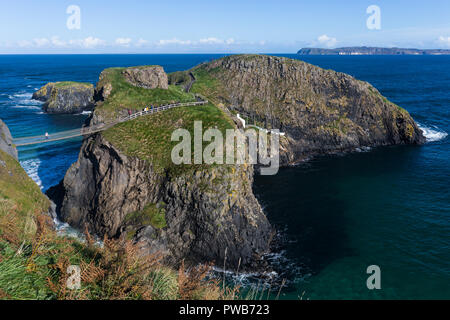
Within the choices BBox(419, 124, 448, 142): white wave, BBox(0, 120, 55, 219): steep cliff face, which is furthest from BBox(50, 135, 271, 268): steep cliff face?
BBox(419, 124, 448, 142): white wave

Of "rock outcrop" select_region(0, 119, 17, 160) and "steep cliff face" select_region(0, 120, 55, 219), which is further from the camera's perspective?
"rock outcrop" select_region(0, 119, 17, 160)

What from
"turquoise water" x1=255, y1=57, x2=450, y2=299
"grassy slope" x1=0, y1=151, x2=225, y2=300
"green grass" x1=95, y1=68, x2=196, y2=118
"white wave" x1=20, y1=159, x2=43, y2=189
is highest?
"green grass" x1=95, y1=68, x2=196, y2=118

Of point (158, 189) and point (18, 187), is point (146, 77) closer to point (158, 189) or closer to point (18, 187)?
point (158, 189)

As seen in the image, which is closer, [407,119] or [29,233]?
[29,233]

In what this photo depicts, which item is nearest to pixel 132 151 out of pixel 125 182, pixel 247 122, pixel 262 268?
pixel 125 182

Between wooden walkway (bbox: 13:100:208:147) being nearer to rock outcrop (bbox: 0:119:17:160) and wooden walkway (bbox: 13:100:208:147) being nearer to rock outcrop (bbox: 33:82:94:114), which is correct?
rock outcrop (bbox: 0:119:17:160)

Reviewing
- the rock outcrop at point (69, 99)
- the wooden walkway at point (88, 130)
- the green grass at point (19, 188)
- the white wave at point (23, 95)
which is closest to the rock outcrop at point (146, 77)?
the wooden walkway at point (88, 130)
